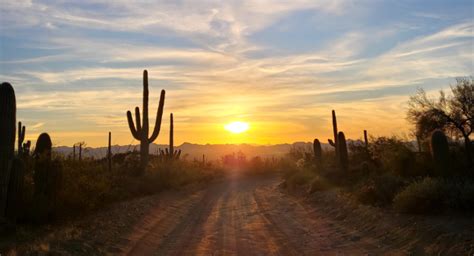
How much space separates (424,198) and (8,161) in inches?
464

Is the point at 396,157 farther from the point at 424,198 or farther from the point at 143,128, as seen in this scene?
the point at 143,128

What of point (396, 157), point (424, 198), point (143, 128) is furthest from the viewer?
point (143, 128)

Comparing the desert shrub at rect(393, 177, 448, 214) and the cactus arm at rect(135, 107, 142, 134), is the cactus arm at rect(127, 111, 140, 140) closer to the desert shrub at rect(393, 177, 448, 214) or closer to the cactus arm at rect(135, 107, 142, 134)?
the cactus arm at rect(135, 107, 142, 134)

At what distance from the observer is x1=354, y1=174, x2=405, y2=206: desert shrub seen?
46.6ft

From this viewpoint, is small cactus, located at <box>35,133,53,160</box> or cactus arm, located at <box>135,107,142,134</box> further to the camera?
cactus arm, located at <box>135,107,142,134</box>

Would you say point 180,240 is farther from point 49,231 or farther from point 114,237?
point 49,231

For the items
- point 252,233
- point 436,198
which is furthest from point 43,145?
point 436,198

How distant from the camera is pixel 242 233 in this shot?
12648 millimetres

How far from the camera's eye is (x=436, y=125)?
22203 mm

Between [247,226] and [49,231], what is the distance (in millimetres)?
5840

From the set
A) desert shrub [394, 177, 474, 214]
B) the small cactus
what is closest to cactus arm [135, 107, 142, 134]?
the small cactus

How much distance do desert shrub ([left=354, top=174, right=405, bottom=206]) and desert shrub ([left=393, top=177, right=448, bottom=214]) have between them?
168 centimetres

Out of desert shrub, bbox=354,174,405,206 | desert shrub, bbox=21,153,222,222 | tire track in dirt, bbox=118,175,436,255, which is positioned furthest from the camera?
desert shrub, bbox=21,153,222,222

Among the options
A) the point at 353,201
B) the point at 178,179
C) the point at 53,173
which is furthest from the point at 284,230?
the point at 178,179
